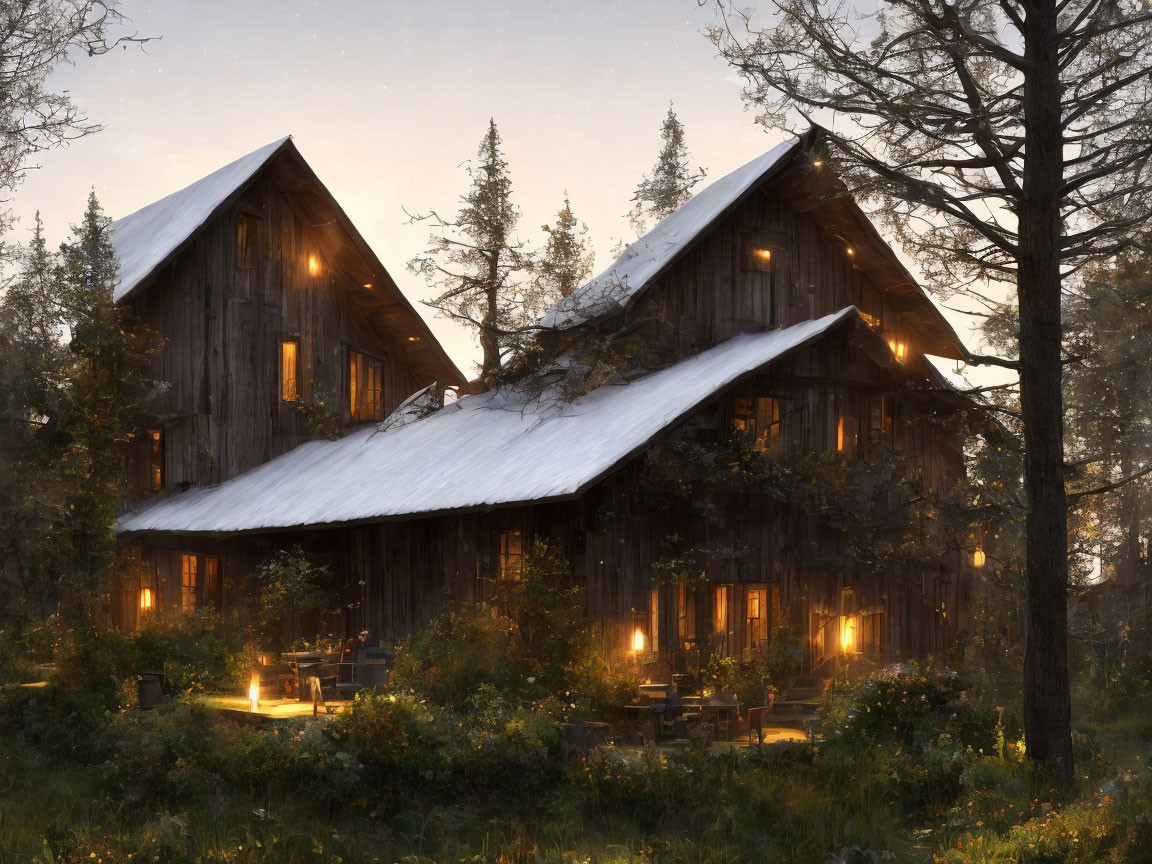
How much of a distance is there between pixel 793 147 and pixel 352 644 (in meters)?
13.2

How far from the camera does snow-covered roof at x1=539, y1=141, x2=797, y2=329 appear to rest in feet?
75.4

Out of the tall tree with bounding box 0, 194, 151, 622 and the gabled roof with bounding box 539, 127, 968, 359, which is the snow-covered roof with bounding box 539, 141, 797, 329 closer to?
the gabled roof with bounding box 539, 127, 968, 359

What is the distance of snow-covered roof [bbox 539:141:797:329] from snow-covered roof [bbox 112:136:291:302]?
789cm

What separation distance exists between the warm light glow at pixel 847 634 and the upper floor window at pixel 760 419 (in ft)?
10.8

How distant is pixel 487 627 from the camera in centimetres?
1712

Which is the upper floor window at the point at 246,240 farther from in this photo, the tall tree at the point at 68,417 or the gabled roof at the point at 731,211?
the gabled roof at the point at 731,211

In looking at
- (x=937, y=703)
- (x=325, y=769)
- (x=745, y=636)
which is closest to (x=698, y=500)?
Result: (x=745, y=636)

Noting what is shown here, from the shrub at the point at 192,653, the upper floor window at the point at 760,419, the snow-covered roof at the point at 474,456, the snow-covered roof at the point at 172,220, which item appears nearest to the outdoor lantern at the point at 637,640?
the snow-covered roof at the point at 474,456

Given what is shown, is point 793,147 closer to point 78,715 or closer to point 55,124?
point 55,124

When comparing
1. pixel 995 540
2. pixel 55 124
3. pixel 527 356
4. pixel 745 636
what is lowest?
pixel 745 636

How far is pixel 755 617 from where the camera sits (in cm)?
1919

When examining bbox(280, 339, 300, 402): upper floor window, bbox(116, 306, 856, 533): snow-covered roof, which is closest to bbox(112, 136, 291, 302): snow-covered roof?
bbox(280, 339, 300, 402): upper floor window

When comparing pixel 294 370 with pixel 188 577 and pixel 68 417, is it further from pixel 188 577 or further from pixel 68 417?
pixel 68 417

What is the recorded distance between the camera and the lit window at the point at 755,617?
62.2 ft
